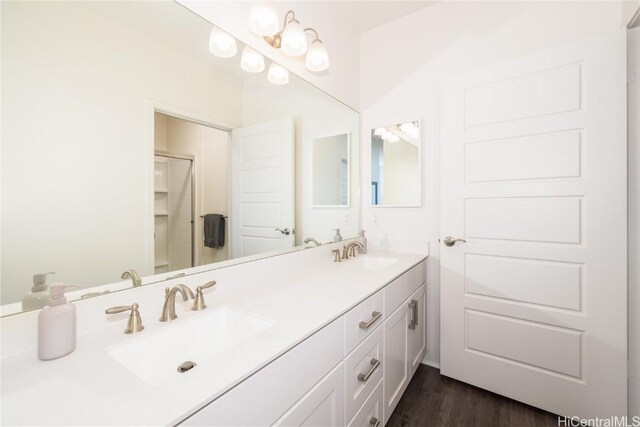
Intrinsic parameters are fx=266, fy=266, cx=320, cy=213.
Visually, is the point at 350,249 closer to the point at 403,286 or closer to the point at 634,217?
the point at 403,286

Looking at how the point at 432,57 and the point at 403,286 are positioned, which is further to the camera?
the point at 432,57

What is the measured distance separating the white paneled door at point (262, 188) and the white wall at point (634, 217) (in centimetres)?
178

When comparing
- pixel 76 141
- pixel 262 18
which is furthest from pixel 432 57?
pixel 76 141

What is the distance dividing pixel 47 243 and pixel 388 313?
1355 mm

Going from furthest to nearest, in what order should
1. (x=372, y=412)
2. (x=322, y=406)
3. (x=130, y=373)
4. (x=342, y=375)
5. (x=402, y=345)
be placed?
(x=402, y=345), (x=372, y=412), (x=342, y=375), (x=322, y=406), (x=130, y=373)

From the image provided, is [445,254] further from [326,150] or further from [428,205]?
[326,150]

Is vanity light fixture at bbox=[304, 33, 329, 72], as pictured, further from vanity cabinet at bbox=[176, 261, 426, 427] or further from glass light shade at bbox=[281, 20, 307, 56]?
vanity cabinet at bbox=[176, 261, 426, 427]

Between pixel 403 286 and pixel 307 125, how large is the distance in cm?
119

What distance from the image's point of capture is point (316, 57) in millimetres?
1647

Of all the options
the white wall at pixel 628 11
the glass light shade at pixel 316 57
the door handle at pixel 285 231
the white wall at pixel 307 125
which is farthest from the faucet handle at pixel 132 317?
the white wall at pixel 628 11

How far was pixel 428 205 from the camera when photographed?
6.57 feet

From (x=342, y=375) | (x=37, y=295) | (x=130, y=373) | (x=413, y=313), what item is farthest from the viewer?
(x=413, y=313)

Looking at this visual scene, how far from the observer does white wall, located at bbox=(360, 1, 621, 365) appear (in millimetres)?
1576

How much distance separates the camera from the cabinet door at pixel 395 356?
4.43ft
